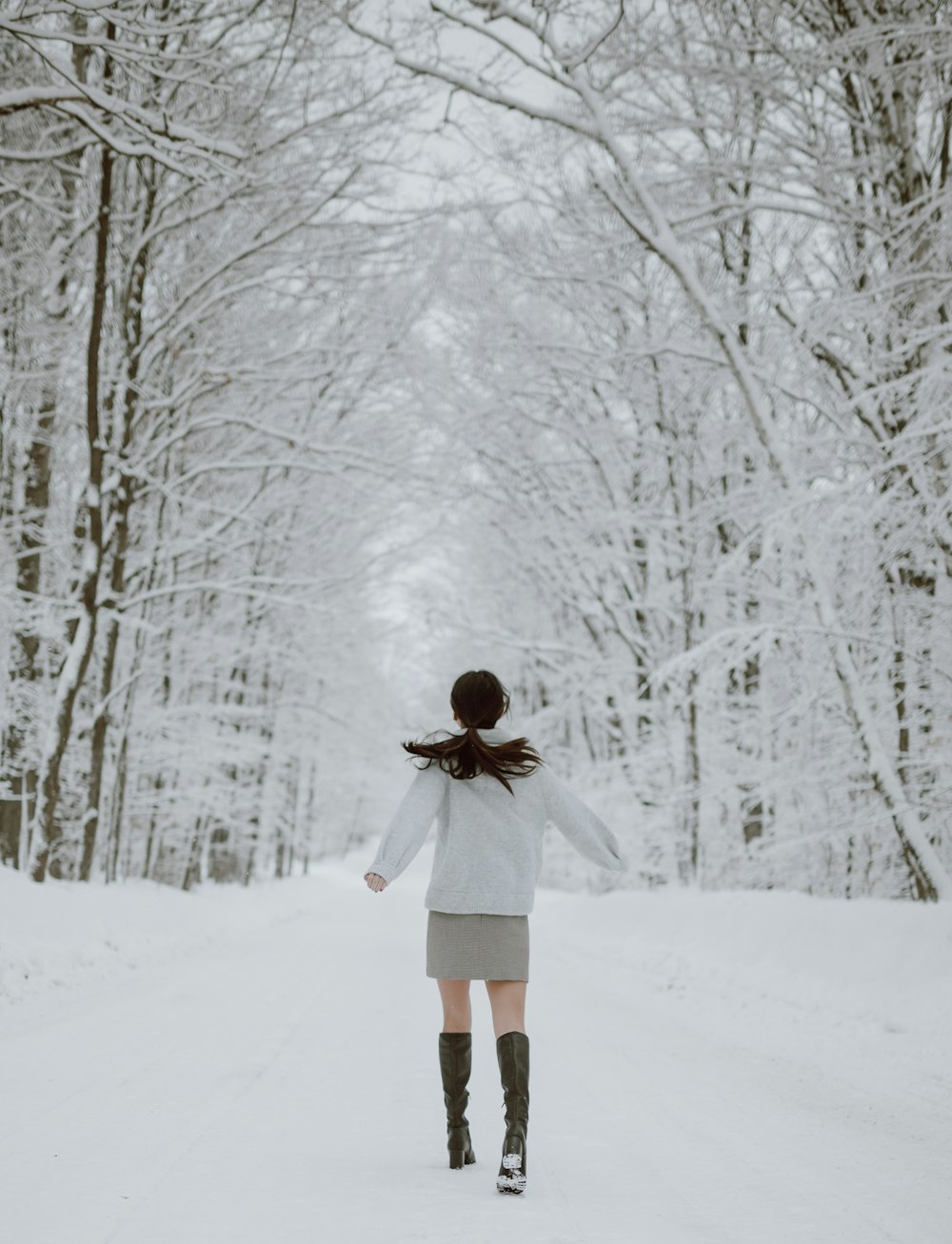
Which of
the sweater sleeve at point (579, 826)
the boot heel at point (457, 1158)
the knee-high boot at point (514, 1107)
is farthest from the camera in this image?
the sweater sleeve at point (579, 826)

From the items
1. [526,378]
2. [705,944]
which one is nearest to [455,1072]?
[705,944]

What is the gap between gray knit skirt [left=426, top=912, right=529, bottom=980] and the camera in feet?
11.6

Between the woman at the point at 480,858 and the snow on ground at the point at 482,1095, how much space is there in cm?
41

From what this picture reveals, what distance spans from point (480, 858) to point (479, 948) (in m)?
0.30

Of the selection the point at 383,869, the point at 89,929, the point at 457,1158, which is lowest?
the point at 89,929

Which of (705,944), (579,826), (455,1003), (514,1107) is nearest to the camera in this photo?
(514,1107)

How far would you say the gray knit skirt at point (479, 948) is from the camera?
11.6 ft

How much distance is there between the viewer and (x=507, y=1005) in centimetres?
358

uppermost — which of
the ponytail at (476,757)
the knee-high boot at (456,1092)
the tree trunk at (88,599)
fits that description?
the tree trunk at (88,599)

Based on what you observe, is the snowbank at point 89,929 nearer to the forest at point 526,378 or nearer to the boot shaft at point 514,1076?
the forest at point 526,378

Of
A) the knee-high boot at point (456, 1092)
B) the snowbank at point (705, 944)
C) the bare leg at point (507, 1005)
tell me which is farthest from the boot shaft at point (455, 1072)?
the snowbank at point (705, 944)

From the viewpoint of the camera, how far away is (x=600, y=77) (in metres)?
9.18

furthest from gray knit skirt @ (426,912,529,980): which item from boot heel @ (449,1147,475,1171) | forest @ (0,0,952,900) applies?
forest @ (0,0,952,900)

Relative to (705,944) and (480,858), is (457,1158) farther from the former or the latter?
(705,944)
